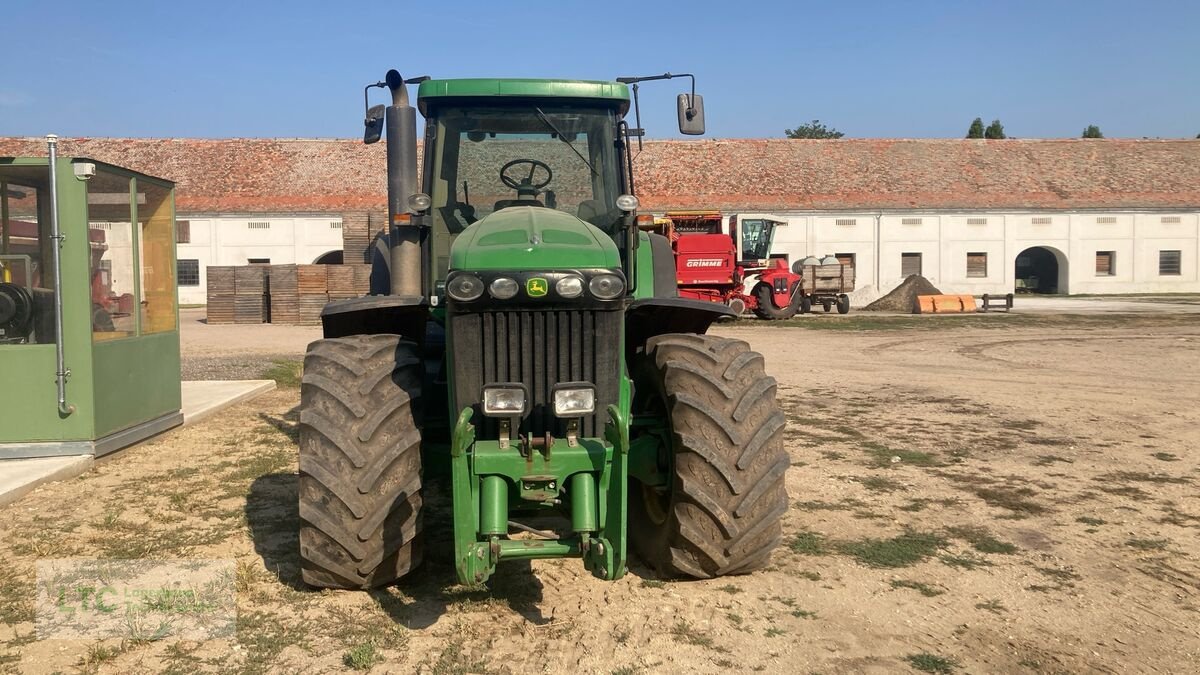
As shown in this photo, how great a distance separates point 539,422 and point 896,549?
2.34 m

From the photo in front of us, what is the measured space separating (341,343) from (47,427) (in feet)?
14.4

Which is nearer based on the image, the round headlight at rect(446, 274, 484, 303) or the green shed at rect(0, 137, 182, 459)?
the round headlight at rect(446, 274, 484, 303)

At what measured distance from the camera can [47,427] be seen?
7.84 m

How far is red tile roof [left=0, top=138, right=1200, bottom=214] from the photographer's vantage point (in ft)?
127

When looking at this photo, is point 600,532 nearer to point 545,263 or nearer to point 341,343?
point 545,263

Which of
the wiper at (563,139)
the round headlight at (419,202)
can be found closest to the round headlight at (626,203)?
the wiper at (563,139)

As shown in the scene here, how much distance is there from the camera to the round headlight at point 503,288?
416 cm

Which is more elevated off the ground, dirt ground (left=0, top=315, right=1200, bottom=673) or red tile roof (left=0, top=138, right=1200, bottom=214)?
red tile roof (left=0, top=138, right=1200, bottom=214)

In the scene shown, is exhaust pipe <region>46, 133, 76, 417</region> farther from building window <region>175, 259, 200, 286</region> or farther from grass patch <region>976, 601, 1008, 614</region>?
building window <region>175, 259, 200, 286</region>

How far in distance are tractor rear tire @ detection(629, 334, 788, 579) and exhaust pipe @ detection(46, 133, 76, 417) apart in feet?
A: 17.6

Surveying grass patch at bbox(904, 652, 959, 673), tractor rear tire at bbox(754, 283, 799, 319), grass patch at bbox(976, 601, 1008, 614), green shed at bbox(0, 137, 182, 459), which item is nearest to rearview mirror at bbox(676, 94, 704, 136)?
grass patch at bbox(976, 601, 1008, 614)

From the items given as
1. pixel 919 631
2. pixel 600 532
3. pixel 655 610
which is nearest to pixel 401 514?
pixel 600 532

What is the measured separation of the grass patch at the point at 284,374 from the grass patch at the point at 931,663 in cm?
1037

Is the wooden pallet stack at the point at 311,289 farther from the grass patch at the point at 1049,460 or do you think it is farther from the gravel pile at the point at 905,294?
the grass patch at the point at 1049,460
